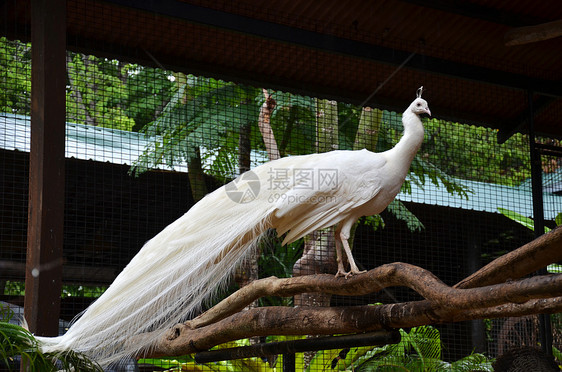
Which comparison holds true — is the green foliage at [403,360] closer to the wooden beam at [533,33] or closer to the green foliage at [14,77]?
the wooden beam at [533,33]

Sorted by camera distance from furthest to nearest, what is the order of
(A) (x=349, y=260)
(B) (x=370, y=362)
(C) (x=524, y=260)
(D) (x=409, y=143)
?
(B) (x=370, y=362), (D) (x=409, y=143), (A) (x=349, y=260), (C) (x=524, y=260)

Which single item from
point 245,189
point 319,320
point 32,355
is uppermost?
point 245,189

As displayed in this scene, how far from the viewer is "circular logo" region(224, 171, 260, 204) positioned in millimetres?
2992

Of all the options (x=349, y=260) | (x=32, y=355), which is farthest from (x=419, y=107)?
(x=32, y=355)

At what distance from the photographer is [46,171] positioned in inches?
113

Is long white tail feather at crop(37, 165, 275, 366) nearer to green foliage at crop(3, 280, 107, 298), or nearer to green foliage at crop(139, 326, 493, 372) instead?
green foliage at crop(139, 326, 493, 372)

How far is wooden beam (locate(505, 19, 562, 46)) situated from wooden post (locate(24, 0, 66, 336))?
2763mm

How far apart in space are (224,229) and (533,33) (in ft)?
7.92

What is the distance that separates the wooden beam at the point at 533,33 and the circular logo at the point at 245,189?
2136mm

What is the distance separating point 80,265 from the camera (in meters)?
6.42

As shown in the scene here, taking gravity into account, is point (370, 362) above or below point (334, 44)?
below

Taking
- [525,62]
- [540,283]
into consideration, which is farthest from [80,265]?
[540,283]

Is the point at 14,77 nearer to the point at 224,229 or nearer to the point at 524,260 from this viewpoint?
the point at 224,229

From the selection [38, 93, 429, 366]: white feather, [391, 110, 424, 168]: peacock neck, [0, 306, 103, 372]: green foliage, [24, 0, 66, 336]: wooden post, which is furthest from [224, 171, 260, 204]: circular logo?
[0, 306, 103, 372]: green foliage
